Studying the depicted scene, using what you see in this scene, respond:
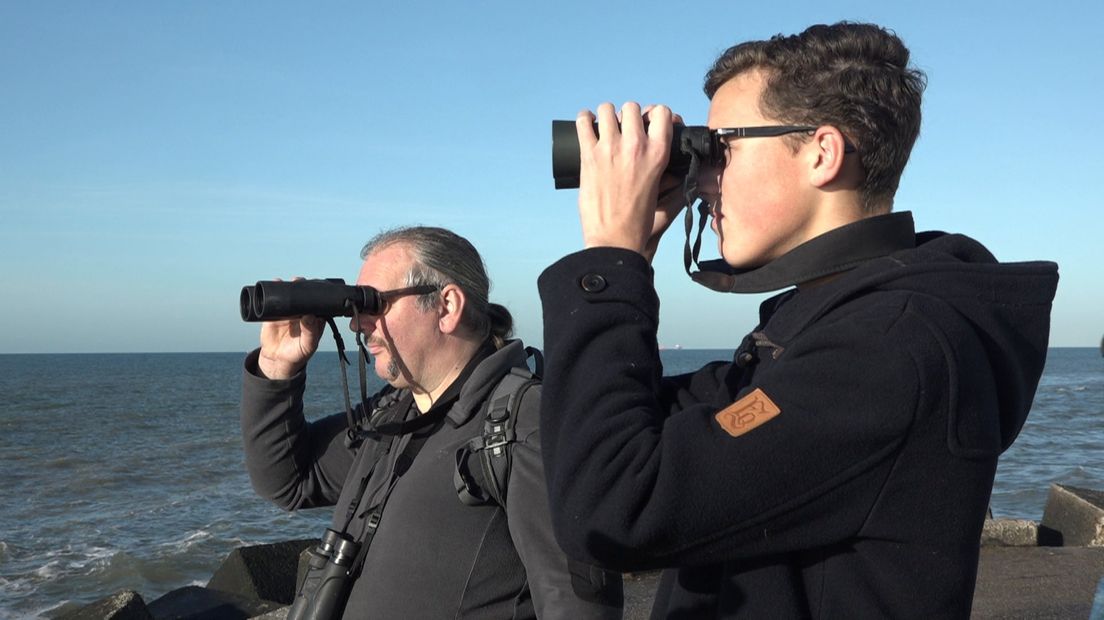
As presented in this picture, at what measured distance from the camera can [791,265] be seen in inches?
63.8

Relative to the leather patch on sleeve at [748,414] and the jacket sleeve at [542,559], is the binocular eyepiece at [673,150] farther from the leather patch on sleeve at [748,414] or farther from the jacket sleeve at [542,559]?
the jacket sleeve at [542,559]

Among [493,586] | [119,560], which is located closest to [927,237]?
[493,586]

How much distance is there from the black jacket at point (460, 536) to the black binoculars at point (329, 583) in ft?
0.12

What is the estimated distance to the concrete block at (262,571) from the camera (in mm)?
8648

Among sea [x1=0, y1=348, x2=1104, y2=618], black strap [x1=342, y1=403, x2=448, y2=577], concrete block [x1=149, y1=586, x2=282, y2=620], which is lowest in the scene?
sea [x1=0, y1=348, x2=1104, y2=618]

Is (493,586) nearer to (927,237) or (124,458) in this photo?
(927,237)

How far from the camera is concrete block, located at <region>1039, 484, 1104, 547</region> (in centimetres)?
833

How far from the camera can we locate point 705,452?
139cm

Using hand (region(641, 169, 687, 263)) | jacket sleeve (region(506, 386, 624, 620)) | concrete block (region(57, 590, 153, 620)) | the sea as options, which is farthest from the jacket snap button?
the sea

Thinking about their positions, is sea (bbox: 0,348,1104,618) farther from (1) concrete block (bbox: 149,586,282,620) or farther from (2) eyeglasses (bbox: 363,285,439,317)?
(2) eyeglasses (bbox: 363,285,439,317)

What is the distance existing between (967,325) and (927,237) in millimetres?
344

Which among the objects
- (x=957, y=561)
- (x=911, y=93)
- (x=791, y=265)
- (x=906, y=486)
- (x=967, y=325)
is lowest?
(x=957, y=561)

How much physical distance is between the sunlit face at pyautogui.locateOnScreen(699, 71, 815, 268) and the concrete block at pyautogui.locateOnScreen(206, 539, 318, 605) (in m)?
7.61

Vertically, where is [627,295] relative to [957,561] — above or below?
above
